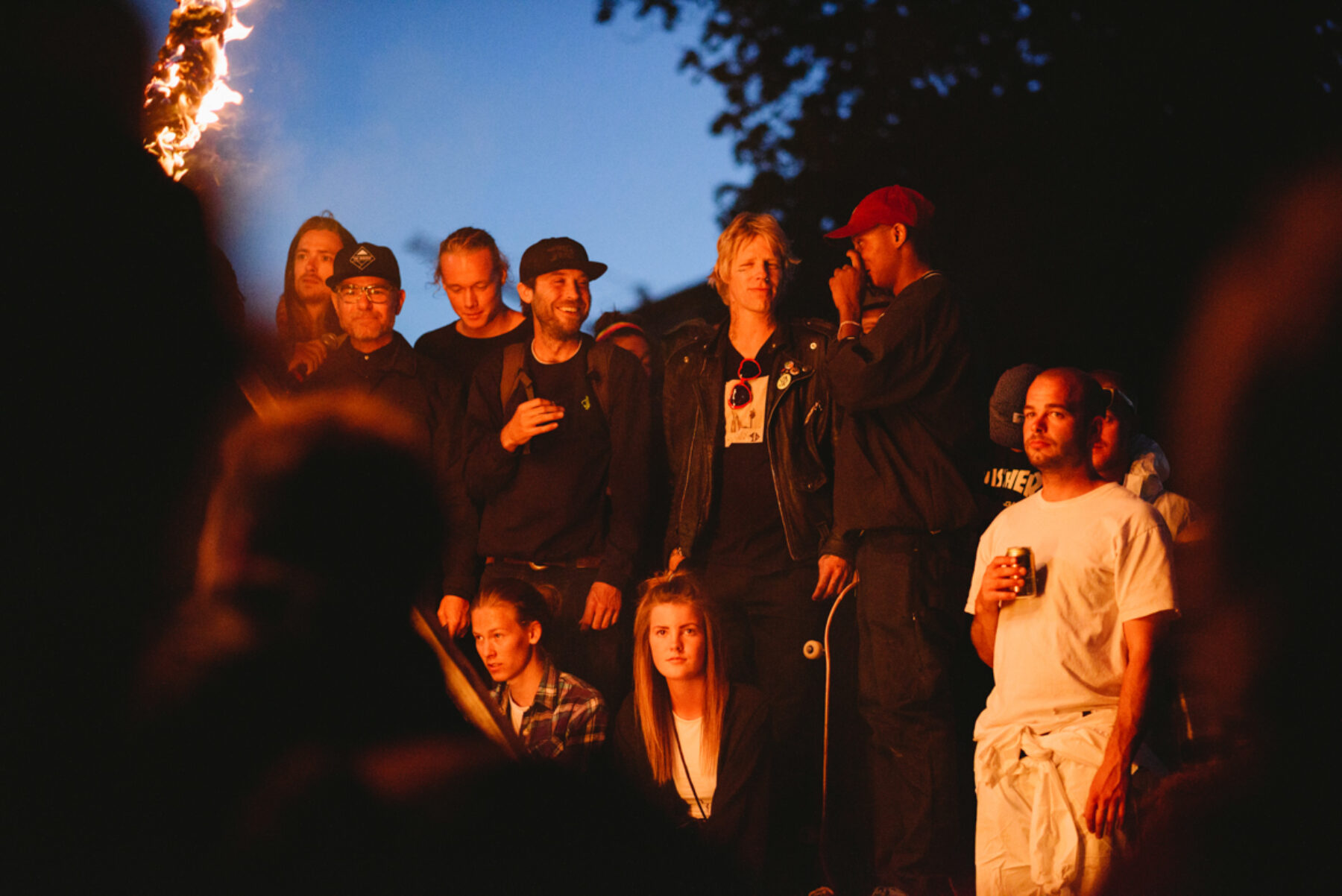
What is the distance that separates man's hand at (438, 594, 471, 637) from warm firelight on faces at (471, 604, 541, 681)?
154mm

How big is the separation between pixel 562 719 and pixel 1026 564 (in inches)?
71.3

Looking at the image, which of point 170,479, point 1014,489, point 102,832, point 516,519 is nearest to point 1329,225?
point 1014,489

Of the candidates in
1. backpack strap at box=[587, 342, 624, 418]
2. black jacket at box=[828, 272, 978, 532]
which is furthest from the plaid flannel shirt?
black jacket at box=[828, 272, 978, 532]

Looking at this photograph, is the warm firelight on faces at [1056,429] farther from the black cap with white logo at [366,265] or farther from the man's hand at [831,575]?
the black cap with white logo at [366,265]

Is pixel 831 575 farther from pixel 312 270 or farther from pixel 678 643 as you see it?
pixel 312 270

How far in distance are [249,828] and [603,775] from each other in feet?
4.06

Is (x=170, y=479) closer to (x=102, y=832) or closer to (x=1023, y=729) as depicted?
(x=102, y=832)

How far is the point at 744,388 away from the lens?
4602 millimetres

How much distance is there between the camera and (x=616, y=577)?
455 centimetres

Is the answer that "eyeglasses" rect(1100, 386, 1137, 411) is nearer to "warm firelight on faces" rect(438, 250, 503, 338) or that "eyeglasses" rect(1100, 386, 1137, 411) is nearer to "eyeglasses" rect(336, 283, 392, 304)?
"warm firelight on faces" rect(438, 250, 503, 338)

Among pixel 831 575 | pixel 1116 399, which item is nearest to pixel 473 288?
pixel 831 575

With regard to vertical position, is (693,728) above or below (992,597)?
below

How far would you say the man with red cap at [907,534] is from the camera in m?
3.94

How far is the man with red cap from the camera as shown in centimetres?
394
